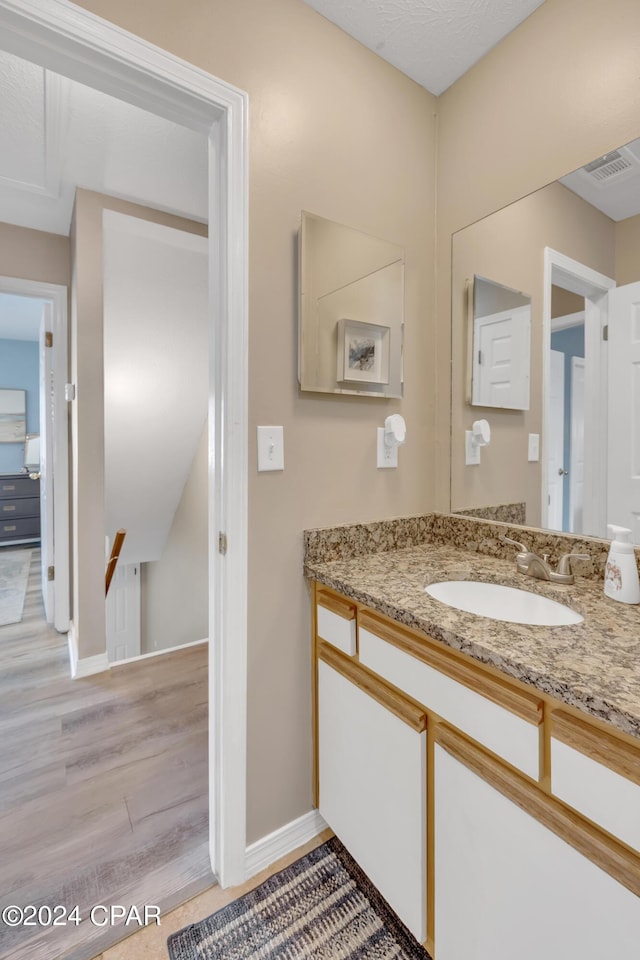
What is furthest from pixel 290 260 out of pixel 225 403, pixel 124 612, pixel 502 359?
pixel 124 612

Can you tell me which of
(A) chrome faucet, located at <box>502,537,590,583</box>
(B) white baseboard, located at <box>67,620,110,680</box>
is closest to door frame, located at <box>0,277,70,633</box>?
(B) white baseboard, located at <box>67,620,110,680</box>

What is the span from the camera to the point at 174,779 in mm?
1656

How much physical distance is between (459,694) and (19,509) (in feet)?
20.3

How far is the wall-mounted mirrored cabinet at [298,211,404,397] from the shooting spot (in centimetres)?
131

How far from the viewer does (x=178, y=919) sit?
115cm

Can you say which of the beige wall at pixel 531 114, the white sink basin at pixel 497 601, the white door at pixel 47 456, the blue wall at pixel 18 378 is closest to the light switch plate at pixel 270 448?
the white sink basin at pixel 497 601

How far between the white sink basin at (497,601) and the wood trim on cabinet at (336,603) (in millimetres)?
209

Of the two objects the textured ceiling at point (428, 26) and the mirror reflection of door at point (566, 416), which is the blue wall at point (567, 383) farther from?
the textured ceiling at point (428, 26)

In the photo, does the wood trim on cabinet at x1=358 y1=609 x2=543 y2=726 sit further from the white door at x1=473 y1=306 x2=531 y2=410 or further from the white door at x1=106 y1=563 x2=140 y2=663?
the white door at x1=106 y1=563 x2=140 y2=663

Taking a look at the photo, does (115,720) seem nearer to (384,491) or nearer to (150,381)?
(384,491)

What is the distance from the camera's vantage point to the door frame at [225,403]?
1.11 m

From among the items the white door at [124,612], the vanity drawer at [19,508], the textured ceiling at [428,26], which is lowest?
the white door at [124,612]

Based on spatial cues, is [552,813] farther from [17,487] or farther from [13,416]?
[13,416]

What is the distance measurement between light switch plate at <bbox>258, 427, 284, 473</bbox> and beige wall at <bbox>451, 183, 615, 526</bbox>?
71 centimetres
